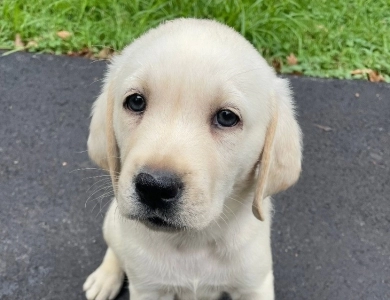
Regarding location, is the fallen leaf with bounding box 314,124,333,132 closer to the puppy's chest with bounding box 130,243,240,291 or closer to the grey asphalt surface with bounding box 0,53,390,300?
the grey asphalt surface with bounding box 0,53,390,300

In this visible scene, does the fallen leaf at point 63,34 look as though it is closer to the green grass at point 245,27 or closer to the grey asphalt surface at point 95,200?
the green grass at point 245,27

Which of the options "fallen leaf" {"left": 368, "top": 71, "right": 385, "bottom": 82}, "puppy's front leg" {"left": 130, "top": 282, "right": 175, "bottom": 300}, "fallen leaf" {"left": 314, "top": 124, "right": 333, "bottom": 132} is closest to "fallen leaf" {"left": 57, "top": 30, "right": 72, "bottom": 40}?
"fallen leaf" {"left": 314, "top": 124, "right": 333, "bottom": 132}

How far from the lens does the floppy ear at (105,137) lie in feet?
A: 8.08

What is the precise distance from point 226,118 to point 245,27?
2.72 m

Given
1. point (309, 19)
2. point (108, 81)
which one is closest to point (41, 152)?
point (108, 81)

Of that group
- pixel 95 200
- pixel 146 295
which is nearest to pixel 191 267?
Answer: pixel 146 295

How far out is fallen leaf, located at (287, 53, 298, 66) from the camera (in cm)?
482

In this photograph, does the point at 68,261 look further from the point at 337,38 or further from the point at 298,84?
the point at 337,38

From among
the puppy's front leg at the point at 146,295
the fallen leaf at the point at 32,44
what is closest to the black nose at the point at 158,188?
the puppy's front leg at the point at 146,295

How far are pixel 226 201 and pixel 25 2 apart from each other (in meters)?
3.59

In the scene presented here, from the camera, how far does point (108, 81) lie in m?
2.57

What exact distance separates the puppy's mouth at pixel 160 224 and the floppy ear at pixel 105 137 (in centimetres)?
35

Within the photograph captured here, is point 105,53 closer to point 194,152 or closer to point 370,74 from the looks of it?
point 370,74

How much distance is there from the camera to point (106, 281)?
10.7ft
